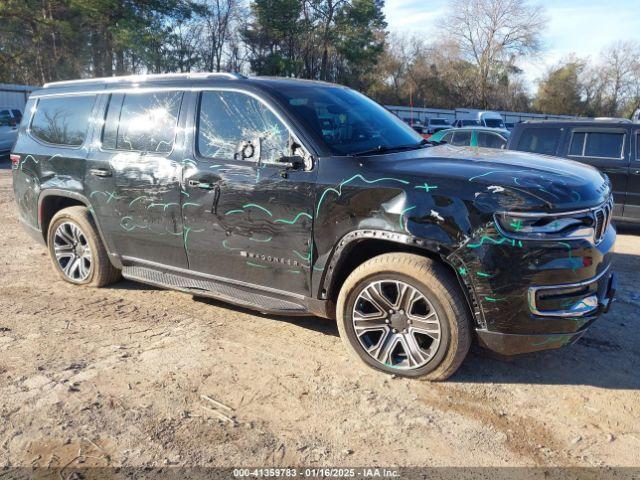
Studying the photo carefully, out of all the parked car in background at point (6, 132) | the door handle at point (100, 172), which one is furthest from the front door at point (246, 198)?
the parked car in background at point (6, 132)

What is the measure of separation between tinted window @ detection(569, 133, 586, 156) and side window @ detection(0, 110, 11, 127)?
703 inches

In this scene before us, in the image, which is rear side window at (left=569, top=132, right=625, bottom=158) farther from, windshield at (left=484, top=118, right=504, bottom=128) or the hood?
windshield at (left=484, top=118, right=504, bottom=128)

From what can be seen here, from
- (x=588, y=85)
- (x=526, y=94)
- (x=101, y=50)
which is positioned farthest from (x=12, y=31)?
(x=588, y=85)

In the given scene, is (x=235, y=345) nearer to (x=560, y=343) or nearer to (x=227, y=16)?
(x=560, y=343)

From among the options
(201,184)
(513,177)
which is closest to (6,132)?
(201,184)

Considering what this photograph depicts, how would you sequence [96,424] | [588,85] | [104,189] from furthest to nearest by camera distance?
1. [588,85]
2. [104,189]
3. [96,424]

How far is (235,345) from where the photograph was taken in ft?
13.1

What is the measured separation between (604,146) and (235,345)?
22.1 feet

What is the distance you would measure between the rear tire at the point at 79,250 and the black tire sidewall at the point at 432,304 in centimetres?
267

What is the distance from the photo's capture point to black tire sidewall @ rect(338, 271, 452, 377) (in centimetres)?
327

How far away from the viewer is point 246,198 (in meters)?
3.85

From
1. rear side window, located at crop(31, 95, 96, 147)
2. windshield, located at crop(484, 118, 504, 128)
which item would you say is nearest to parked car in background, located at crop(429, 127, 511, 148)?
rear side window, located at crop(31, 95, 96, 147)

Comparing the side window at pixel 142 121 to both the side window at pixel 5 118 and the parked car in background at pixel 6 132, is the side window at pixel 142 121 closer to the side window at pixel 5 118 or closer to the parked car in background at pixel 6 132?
the parked car in background at pixel 6 132

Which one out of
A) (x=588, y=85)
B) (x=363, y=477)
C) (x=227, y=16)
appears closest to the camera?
(x=363, y=477)
